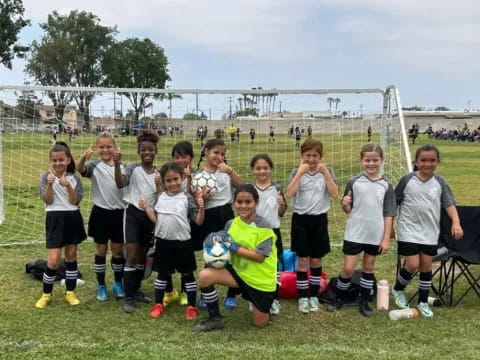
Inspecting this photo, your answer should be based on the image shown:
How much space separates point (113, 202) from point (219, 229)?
97cm

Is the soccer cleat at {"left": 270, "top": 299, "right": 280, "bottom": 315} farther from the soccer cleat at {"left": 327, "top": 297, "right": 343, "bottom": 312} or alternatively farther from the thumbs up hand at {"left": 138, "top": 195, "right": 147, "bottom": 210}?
the thumbs up hand at {"left": 138, "top": 195, "right": 147, "bottom": 210}

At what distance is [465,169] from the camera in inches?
655

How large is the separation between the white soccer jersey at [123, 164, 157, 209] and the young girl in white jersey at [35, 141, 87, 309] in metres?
0.45

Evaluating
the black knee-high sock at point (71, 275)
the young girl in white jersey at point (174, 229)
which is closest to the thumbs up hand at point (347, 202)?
the young girl in white jersey at point (174, 229)

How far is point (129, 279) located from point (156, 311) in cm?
37

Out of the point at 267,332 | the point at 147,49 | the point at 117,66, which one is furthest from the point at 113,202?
the point at 147,49

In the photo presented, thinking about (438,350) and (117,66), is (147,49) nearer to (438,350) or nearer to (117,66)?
(117,66)

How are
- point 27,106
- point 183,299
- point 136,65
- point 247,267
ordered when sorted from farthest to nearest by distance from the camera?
point 136,65
point 27,106
point 183,299
point 247,267

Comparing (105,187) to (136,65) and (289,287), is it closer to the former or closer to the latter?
(289,287)

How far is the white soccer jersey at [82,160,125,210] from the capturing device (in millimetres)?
4285

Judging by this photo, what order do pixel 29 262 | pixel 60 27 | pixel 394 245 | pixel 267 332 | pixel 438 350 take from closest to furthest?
pixel 438 350, pixel 267 332, pixel 29 262, pixel 394 245, pixel 60 27

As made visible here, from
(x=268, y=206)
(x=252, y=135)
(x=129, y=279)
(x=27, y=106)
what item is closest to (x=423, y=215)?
(x=268, y=206)

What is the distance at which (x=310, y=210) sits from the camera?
4098mm

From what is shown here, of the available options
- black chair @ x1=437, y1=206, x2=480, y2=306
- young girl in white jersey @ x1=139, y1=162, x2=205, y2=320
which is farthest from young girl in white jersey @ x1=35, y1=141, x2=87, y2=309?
black chair @ x1=437, y1=206, x2=480, y2=306
